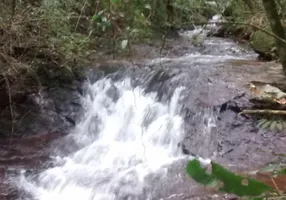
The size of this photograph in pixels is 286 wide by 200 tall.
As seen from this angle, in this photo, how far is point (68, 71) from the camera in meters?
7.56

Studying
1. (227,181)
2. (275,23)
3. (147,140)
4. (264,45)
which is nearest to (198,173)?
(227,181)

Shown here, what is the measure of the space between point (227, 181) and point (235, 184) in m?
0.02

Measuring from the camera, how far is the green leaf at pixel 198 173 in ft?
3.09

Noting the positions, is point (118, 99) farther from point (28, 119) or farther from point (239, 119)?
point (239, 119)

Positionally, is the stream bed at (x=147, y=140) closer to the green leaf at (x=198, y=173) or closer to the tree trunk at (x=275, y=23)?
the tree trunk at (x=275, y=23)

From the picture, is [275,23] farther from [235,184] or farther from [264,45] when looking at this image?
[264,45]

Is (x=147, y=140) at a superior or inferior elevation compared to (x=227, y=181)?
inferior

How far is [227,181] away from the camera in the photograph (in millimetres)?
966

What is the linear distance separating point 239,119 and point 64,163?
240 cm

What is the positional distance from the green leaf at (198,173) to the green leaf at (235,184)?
19 millimetres

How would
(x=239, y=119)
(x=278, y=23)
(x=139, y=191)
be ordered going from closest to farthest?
(x=278, y=23) → (x=139, y=191) → (x=239, y=119)

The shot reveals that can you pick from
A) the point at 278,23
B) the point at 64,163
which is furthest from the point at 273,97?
the point at 278,23

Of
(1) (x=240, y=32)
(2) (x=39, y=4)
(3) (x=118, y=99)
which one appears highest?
(2) (x=39, y=4)

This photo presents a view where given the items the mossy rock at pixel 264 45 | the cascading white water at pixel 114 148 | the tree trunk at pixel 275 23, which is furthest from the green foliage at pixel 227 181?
the mossy rock at pixel 264 45
